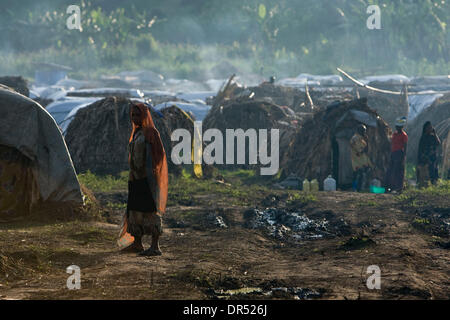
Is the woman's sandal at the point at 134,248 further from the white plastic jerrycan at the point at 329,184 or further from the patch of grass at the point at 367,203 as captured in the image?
the white plastic jerrycan at the point at 329,184

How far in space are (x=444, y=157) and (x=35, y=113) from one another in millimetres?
11789

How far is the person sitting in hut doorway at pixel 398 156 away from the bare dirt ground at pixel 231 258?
253 centimetres

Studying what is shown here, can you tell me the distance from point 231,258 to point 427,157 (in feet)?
28.8

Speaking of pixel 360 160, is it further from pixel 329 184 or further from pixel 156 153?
pixel 156 153

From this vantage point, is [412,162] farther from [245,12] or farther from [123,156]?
[245,12]

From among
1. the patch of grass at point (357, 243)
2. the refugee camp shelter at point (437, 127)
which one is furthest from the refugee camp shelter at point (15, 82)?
the patch of grass at point (357, 243)

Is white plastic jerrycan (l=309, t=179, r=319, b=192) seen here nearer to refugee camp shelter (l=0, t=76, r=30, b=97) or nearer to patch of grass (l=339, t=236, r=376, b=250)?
patch of grass (l=339, t=236, r=376, b=250)

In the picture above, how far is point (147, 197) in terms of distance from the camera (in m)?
→ 8.48

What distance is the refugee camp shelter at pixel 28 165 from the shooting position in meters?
11.0

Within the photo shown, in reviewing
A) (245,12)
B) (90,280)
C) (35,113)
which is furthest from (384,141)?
(245,12)

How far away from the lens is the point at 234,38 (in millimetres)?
71375

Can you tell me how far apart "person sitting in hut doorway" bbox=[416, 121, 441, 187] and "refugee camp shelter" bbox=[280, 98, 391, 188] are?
1.32m

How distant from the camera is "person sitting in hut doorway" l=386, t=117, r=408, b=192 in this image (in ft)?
51.6

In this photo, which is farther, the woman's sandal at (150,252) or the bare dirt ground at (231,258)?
the woman's sandal at (150,252)
